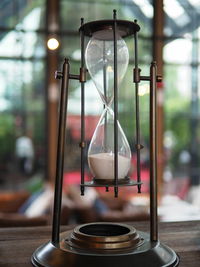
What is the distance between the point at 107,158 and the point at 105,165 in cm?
2

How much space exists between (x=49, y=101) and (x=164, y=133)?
2.36 metres

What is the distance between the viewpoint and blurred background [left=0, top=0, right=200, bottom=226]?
7.73 m

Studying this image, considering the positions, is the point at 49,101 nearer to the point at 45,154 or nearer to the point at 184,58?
the point at 45,154

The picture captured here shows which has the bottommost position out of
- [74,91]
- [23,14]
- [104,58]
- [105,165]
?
[105,165]

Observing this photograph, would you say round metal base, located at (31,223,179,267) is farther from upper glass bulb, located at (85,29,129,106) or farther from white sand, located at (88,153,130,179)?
upper glass bulb, located at (85,29,129,106)

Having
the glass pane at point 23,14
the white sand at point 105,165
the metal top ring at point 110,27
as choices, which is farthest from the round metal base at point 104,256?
the glass pane at point 23,14

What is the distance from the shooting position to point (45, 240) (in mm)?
1181

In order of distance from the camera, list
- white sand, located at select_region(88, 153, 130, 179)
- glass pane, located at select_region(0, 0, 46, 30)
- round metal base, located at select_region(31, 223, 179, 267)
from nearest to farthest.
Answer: round metal base, located at select_region(31, 223, 179, 267) < white sand, located at select_region(88, 153, 130, 179) < glass pane, located at select_region(0, 0, 46, 30)

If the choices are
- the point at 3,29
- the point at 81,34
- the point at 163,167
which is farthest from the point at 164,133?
the point at 81,34

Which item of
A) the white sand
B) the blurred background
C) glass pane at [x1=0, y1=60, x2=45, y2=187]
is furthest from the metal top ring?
glass pane at [x1=0, y1=60, x2=45, y2=187]

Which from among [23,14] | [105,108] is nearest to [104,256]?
[105,108]

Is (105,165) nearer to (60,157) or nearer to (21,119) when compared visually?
(60,157)

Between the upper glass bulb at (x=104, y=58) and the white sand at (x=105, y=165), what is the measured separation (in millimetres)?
174

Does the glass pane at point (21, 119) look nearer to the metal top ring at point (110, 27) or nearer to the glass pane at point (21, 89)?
the glass pane at point (21, 89)
